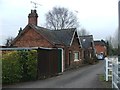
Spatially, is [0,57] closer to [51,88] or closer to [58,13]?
[51,88]

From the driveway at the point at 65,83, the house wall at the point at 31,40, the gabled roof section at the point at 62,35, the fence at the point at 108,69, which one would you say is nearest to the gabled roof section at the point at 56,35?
the gabled roof section at the point at 62,35

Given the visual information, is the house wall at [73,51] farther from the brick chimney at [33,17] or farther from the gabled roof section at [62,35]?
the brick chimney at [33,17]

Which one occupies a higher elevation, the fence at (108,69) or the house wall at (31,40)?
the house wall at (31,40)

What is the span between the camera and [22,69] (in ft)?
63.8

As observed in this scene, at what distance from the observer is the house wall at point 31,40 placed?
97.1 feet

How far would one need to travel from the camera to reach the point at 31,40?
30891mm

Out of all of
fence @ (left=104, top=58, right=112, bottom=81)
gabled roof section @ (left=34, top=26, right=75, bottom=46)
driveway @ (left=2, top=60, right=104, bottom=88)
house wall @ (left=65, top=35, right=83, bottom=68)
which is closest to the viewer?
driveway @ (left=2, top=60, right=104, bottom=88)

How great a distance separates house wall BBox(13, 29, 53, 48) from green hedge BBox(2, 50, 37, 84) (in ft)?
30.5

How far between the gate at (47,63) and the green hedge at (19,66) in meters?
0.80

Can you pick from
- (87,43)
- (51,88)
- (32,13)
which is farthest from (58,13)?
(51,88)

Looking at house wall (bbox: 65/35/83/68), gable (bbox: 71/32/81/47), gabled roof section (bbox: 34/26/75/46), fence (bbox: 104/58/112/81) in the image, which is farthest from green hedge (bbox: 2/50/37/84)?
gable (bbox: 71/32/81/47)

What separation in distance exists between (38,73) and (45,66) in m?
1.55

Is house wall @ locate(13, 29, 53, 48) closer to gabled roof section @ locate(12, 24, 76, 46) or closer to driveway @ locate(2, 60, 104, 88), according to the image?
gabled roof section @ locate(12, 24, 76, 46)

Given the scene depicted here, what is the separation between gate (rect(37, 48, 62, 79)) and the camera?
20.7 meters
